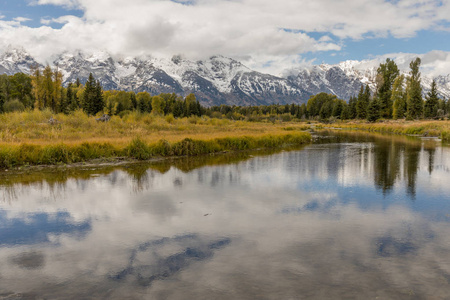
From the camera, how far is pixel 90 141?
73.3 feet

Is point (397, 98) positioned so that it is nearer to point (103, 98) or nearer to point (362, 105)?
point (362, 105)

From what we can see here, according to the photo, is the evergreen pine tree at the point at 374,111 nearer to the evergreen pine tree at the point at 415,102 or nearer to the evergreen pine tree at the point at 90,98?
the evergreen pine tree at the point at 415,102

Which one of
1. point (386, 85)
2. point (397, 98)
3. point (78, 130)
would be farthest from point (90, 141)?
point (386, 85)

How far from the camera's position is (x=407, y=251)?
25.6 feet

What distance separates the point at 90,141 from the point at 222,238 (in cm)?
1699

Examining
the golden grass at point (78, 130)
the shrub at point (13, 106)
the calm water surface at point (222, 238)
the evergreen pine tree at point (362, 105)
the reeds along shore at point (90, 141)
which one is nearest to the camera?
the calm water surface at point (222, 238)

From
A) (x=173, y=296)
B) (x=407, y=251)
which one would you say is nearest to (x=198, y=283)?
(x=173, y=296)

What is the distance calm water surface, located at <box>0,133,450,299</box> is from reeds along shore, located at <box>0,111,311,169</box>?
3324mm

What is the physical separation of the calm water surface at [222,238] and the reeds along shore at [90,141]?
3324 mm

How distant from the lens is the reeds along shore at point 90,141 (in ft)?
63.3

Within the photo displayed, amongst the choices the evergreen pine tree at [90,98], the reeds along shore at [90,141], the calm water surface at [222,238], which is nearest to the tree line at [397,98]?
the reeds along shore at [90,141]

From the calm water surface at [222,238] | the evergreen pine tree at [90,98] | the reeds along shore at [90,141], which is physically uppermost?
the evergreen pine tree at [90,98]

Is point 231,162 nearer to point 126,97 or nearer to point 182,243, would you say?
point 182,243

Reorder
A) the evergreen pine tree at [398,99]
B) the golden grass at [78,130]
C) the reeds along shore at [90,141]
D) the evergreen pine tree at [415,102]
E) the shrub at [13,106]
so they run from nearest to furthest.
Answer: the reeds along shore at [90,141] < the golden grass at [78,130] < the shrub at [13,106] < the evergreen pine tree at [415,102] < the evergreen pine tree at [398,99]
